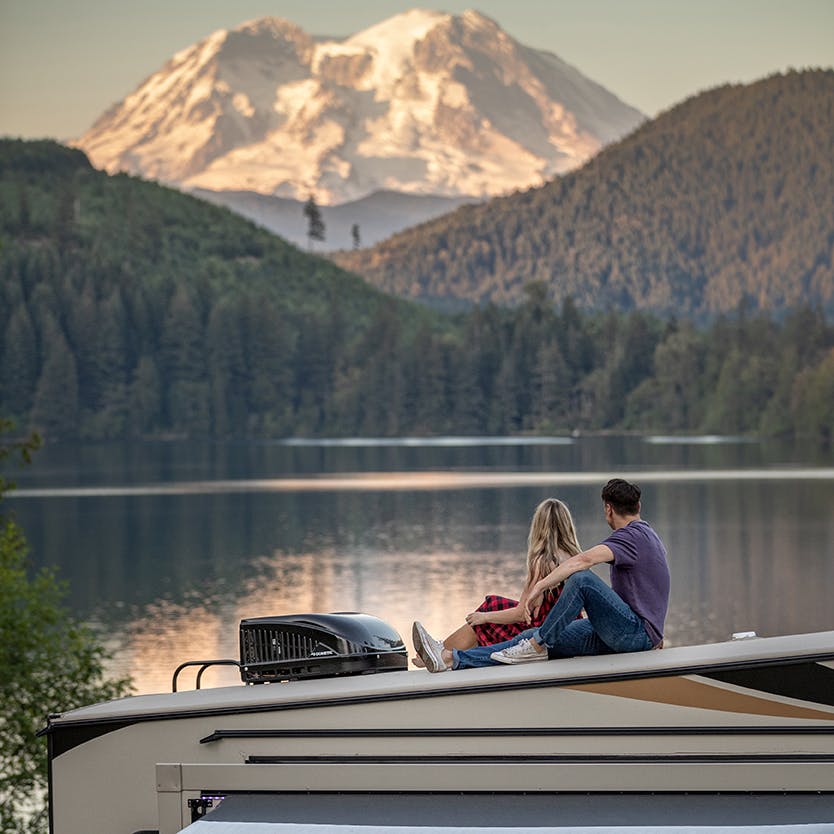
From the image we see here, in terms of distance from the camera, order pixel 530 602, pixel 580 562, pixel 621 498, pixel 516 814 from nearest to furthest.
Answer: pixel 516 814 → pixel 580 562 → pixel 621 498 → pixel 530 602

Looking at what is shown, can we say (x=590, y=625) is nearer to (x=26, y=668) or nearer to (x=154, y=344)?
(x=26, y=668)

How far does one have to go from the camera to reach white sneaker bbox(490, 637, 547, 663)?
4316 millimetres

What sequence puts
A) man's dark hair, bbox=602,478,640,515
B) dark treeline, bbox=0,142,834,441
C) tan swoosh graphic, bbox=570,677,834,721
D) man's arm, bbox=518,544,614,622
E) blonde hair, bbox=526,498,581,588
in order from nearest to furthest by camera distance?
1. tan swoosh graphic, bbox=570,677,834,721
2. man's arm, bbox=518,544,614,622
3. man's dark hair, bbox=602,478,640,515
4. blonde hair, bbox=526,498,581,588
5. dark treeline, bbox=0,142,834,441

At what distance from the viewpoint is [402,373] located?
157 metres

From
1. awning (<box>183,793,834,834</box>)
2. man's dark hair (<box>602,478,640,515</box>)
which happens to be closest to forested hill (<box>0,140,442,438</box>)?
man's dark hair (<box>602,478,640,515</box>)

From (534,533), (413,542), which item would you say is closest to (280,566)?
(413,542)

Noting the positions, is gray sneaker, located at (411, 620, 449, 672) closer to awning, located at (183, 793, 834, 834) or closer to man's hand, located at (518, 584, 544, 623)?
man's hand, located at (518, 584, 544, 623)

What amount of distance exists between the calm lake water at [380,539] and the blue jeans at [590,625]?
775 inches

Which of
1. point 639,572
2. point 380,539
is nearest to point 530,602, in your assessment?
point 639,572

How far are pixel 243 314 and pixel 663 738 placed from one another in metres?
159

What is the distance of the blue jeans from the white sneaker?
0.03 meters

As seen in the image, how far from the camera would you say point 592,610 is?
4.35 metres

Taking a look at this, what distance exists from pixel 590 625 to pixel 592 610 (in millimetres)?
45

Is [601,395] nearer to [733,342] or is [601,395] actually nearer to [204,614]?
[733,342]
